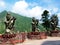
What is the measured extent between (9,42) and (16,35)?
838 mm

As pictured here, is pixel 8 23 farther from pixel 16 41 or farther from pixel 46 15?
pixel 46 15

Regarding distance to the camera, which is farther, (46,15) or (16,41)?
(46,15)

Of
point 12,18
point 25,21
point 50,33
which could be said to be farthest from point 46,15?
point 12,18

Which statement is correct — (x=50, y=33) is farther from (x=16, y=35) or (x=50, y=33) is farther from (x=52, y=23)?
(x=16, y=35)

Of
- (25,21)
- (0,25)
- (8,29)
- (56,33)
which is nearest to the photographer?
(8,29)

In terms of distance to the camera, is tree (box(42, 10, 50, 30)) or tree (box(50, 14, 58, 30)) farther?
tree (box(42, 10, 50, 30))

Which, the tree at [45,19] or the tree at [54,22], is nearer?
the tree at [54,22]

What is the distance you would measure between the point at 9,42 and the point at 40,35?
4.81 metres

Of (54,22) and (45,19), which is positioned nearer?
(54,22)

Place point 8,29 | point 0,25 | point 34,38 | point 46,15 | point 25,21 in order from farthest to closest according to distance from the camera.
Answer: point 25,21 → point 0,25 → point 46,15 → point 34,38 → point 8,29

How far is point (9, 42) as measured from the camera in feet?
43.4

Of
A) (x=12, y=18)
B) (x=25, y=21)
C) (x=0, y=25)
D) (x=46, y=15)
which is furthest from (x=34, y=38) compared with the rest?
(x=25, y=21)

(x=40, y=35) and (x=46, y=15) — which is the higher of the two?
(x=46, y=15)

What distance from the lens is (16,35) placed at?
45.2 ft
